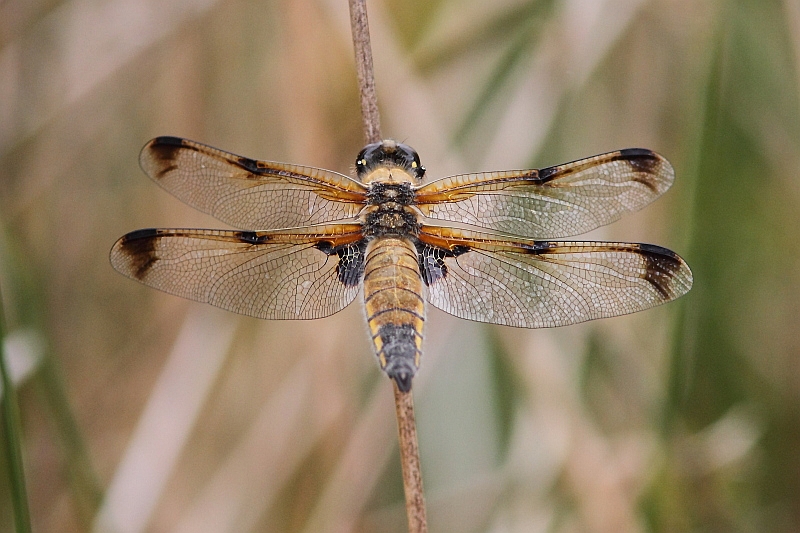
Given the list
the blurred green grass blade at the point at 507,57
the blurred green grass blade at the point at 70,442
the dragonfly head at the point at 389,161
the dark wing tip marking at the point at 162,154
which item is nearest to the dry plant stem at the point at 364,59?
the dragonfly head at the point at 389,161

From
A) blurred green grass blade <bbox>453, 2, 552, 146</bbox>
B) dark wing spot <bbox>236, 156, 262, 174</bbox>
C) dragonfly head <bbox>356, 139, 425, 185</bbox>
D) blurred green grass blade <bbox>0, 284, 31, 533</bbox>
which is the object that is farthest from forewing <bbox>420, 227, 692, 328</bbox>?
blurred green grass blade <bbox>0, 284, 31, 533</bbox>

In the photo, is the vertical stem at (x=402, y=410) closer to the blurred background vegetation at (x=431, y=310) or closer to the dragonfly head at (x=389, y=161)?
the dragonfly head at (x=389, y=161)

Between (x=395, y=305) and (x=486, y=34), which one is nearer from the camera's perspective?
(x=395, y=305)

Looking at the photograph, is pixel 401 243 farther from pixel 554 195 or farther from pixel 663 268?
pixel 663 268

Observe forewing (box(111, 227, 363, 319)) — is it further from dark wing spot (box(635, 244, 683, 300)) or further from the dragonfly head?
dark wing spot (box(635, 244, 683, 300))

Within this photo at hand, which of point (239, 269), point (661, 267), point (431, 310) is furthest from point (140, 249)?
point (661, 267)

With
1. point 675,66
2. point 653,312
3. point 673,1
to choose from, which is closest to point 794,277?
point 653,312
